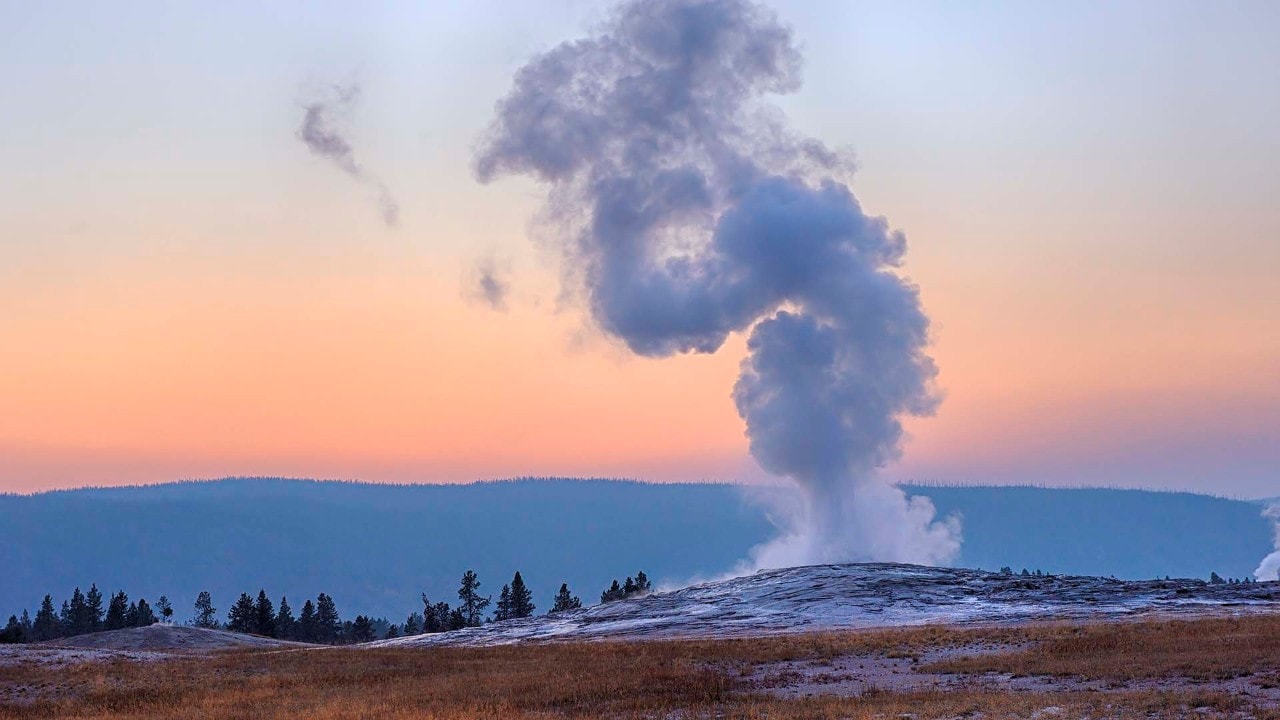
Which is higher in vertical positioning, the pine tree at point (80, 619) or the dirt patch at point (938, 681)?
the pine tree at point (80, 619)

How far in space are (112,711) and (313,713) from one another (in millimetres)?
9386

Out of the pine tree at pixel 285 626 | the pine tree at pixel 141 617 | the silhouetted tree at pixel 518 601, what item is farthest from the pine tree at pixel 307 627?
the silhouetted tree at pixel 518 601

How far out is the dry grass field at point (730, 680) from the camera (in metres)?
38.0

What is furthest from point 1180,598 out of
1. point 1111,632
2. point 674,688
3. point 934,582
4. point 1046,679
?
point 674,688

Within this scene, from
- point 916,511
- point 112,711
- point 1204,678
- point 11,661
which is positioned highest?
point 916,511

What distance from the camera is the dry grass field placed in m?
38.0

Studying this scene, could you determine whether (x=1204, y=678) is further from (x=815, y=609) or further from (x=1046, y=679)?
(x=815, y=609)

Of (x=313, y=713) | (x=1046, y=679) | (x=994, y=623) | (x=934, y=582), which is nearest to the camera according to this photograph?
(x=313, y=713)

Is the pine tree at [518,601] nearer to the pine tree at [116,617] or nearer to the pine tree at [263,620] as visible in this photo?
the pine tree at [263,620]

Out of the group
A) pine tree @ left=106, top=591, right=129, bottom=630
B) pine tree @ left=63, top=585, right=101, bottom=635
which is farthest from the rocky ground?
pine tree @ left=63, top=585, right=101, bottom=635

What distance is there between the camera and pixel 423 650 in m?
78.4

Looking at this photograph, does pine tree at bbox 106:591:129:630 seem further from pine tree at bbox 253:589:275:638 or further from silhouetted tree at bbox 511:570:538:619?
silhouetted tree at bbox 511:570:538:619

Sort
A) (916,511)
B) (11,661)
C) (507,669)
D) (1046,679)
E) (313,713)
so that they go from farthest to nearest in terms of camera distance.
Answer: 1. (916,511)
2. (11,661)
3. (507,669)
4. (1046,679)
5. (313,713)

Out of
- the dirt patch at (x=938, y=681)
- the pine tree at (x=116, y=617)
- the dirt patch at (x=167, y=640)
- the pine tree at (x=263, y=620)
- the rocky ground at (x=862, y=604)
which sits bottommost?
the dirt patch at (x=938, y=681)
